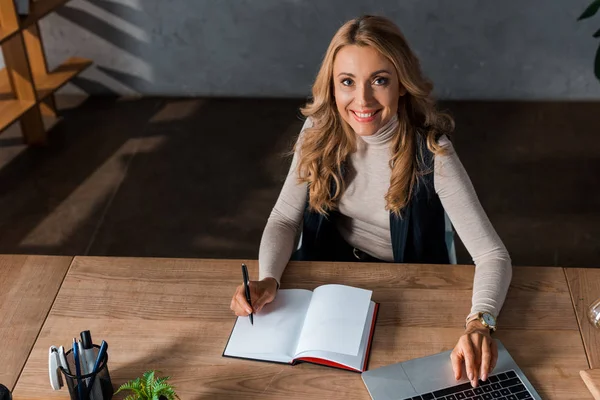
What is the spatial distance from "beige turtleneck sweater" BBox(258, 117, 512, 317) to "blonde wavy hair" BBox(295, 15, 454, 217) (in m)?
0.03

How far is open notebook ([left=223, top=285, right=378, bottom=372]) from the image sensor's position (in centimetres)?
154

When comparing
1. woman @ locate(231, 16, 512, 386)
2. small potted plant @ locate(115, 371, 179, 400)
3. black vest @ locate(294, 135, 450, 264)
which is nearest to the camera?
small potted plant @ locate(115, 371, 179, 400)

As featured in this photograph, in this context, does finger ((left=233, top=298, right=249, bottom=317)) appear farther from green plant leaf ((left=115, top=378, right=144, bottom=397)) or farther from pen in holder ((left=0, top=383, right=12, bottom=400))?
pen in holder ((left=0, top=383, right=12, bottom=400))

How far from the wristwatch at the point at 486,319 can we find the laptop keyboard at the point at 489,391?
0.12 m

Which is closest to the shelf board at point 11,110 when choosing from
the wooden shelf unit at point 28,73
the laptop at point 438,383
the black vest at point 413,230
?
the wooden shelf unit at point 28,73

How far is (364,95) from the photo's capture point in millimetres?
1781

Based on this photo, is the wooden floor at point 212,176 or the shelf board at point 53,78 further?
the shelf board at point 53,78

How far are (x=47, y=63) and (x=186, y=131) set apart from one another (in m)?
0.92

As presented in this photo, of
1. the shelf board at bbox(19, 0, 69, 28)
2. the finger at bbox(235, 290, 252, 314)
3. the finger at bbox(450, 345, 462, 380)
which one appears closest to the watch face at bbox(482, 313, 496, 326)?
the finger at bbox(450, 345, 462, 380)

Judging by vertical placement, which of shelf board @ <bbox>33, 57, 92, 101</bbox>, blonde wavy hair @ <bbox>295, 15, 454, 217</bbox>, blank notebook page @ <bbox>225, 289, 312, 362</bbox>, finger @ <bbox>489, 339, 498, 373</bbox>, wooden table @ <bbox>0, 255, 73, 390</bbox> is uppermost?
blonde wavy hair @ <bbox>295, 15, 454, 217</bbox>

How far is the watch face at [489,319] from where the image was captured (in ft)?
5.20

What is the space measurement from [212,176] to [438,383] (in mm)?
2323

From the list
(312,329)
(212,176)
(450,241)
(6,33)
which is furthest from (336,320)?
(6,33)

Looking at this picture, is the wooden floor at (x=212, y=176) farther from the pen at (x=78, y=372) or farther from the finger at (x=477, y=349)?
the pen at (x=78, y=372)
